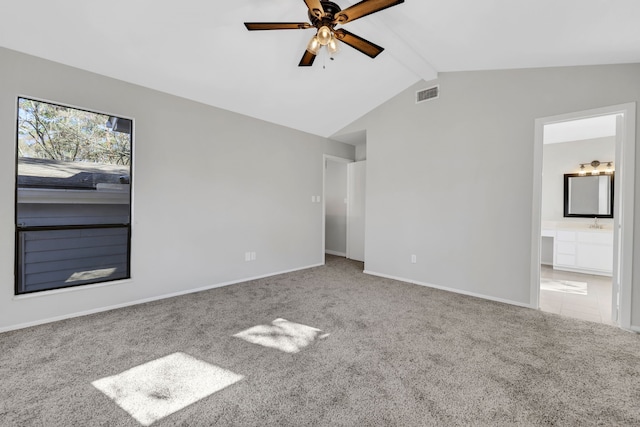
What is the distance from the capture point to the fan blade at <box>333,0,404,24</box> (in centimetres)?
189

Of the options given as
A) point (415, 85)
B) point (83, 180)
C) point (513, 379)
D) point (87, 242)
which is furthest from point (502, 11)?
point (87, 242)

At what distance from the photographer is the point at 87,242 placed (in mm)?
2908


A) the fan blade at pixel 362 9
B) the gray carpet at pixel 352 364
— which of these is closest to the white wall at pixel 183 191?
the gray carpet at pixel 352 364

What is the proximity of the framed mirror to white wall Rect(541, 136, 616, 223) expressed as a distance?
8 centimetres

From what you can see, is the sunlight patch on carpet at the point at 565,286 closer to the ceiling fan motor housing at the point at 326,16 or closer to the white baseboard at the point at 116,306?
the white baseboard at the point at 116,306

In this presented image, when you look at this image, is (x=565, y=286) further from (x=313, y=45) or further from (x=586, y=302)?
(x=313, y=45)

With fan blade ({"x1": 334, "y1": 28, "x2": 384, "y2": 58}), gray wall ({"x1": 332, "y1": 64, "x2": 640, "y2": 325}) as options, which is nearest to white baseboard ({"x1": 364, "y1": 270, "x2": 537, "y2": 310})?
gray wall ({"x1": 332, "y1": 64, "x2": 640, "y2": 325})

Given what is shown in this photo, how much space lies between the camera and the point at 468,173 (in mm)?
3639

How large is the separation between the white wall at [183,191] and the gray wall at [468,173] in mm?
1448

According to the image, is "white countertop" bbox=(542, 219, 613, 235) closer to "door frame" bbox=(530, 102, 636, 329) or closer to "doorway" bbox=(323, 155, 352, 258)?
"door frame" bbox=(530, 102, 636, 329)

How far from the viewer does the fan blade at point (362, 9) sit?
1.89 m

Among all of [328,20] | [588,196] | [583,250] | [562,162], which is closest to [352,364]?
[328,20]

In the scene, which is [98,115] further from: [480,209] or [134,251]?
[480,209]

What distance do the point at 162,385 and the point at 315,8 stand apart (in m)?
2.78
